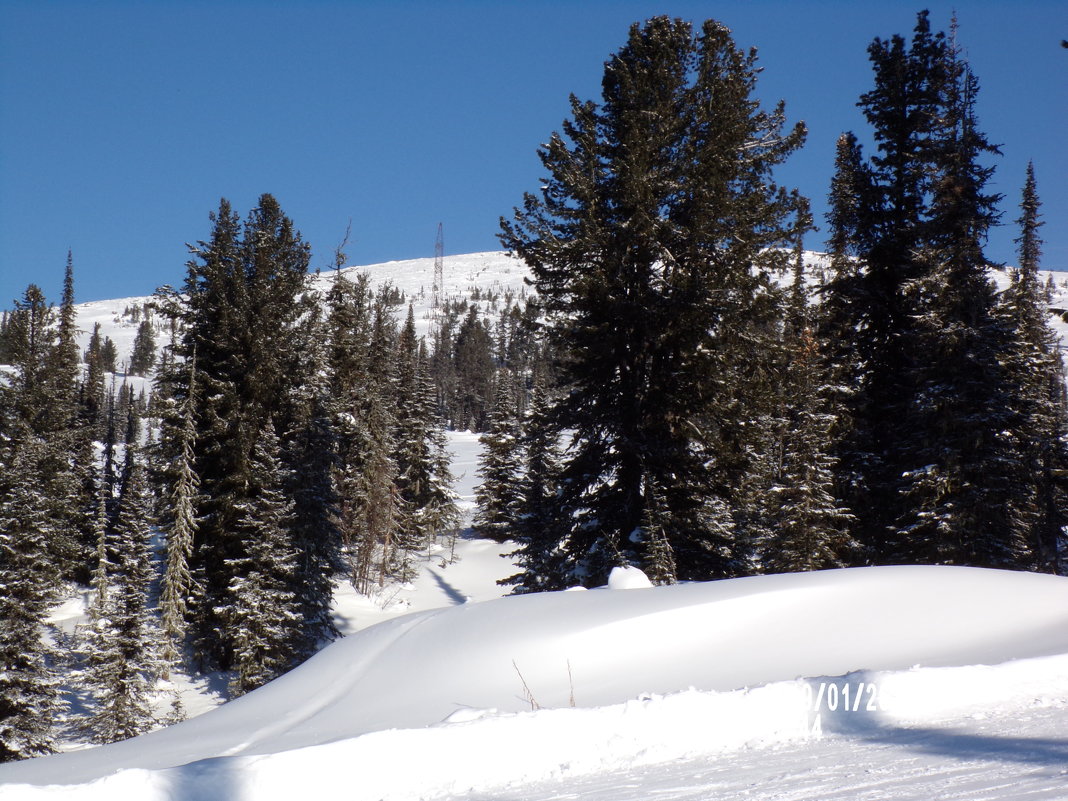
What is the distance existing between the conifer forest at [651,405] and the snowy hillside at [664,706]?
180 inches

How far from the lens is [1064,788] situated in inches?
138

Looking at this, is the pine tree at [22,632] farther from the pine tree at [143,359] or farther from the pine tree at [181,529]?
the pine tree at [143,359]

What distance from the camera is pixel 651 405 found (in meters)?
14.3

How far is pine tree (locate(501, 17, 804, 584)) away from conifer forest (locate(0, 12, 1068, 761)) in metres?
0.06

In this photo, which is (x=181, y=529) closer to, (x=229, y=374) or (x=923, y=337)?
(x=229, y=374)

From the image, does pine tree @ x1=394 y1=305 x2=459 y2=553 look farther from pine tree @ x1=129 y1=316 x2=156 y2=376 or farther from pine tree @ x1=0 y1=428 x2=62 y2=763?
pine tree @ x1=129 y1=316 x2=156 y2=376

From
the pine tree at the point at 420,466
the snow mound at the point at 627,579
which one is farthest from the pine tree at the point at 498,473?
the snow mound at the point at 627,579

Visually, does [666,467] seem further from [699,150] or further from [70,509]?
[70,509]

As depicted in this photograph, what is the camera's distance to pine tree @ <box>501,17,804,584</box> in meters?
13.9

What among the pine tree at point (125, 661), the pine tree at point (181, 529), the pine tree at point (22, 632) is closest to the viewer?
the pine tree at point (125, 661)

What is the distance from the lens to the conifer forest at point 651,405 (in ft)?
46.8

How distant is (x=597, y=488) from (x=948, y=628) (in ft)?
26.9

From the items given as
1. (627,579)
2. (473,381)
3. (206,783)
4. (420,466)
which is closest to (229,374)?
(420,466)

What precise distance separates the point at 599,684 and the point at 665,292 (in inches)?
355
